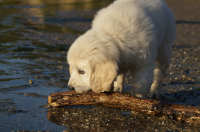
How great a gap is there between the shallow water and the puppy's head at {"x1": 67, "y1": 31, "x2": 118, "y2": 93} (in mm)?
646

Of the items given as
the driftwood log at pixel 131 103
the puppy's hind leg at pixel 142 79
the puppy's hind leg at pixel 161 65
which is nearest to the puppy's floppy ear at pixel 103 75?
the driftwood log at pixel 131 103

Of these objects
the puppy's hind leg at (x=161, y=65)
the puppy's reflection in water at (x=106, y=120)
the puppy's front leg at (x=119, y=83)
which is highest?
the puppy's hind leg at (x=161, y=65)

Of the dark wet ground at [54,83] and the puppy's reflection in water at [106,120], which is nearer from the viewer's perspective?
the puppy's reflection in water at [106,120]

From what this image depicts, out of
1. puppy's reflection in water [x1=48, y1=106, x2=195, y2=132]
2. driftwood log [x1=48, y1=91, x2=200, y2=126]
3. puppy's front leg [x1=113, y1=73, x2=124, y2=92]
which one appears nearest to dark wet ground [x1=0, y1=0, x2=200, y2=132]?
puppy's reflection in water [x1=48, y1=106, x2=195, y2=132]

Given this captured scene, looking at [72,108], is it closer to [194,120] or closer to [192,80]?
[194,120]

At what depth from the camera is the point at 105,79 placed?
4.22 m

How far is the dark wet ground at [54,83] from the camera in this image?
4.10 meters

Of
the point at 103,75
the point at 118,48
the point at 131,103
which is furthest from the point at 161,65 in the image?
the point at 103,75

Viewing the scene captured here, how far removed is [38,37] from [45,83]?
455 cm

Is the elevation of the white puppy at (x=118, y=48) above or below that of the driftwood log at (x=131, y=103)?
above

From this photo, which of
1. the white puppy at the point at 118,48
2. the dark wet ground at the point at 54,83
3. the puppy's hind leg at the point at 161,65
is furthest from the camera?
the puppy's hind leg at the point at 161,65

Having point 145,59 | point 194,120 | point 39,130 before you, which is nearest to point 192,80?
point 145,59

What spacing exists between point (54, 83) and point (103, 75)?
70.6 inches

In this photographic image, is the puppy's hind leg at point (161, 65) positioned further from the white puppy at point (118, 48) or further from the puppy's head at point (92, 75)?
the puppy's head at point (92, 75)
